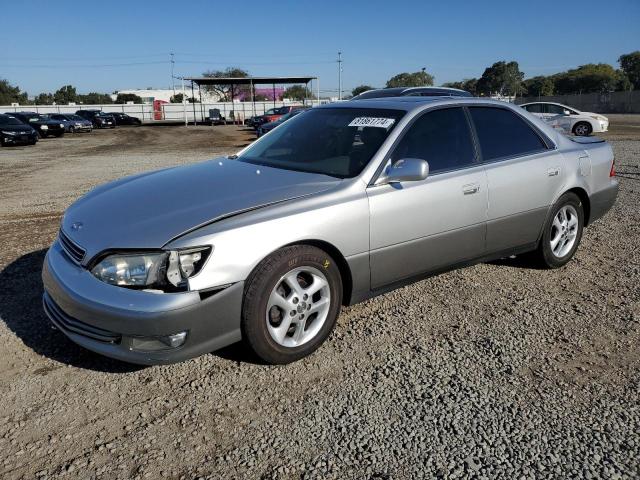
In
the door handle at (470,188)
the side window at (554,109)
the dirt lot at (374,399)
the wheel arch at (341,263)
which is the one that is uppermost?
the side window at (554,109)

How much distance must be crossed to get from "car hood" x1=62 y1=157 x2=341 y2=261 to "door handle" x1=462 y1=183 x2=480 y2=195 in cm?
107

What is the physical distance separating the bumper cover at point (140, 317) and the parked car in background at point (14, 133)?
22.4 metres

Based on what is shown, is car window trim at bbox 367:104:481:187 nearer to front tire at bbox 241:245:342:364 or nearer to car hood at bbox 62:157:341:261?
car hood at bbox 62:157:341:261

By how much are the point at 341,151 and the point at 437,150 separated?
0.73 meters

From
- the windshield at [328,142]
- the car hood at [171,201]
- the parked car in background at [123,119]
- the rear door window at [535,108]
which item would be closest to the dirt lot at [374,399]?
the car hood at [171,201]

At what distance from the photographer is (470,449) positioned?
235 cm

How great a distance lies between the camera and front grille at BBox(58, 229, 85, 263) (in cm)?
293

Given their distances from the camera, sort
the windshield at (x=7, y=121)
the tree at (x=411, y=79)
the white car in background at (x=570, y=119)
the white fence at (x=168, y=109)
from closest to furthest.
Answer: the white car in background at (x=570, y=119)
the windshield at (x=7, y=121)
the white fence at (x=168, y=109)
the tree at (x=411, y=79)

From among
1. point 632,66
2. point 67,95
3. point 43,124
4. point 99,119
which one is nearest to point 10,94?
point 67,95

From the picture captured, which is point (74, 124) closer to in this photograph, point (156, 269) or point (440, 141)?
point (440, 141)

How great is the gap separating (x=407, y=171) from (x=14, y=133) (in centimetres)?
2321

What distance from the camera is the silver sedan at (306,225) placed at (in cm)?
268

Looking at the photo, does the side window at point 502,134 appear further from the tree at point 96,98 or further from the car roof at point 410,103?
the tree at point 96,98

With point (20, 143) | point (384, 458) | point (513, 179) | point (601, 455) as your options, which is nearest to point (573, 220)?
point (513, 179)
